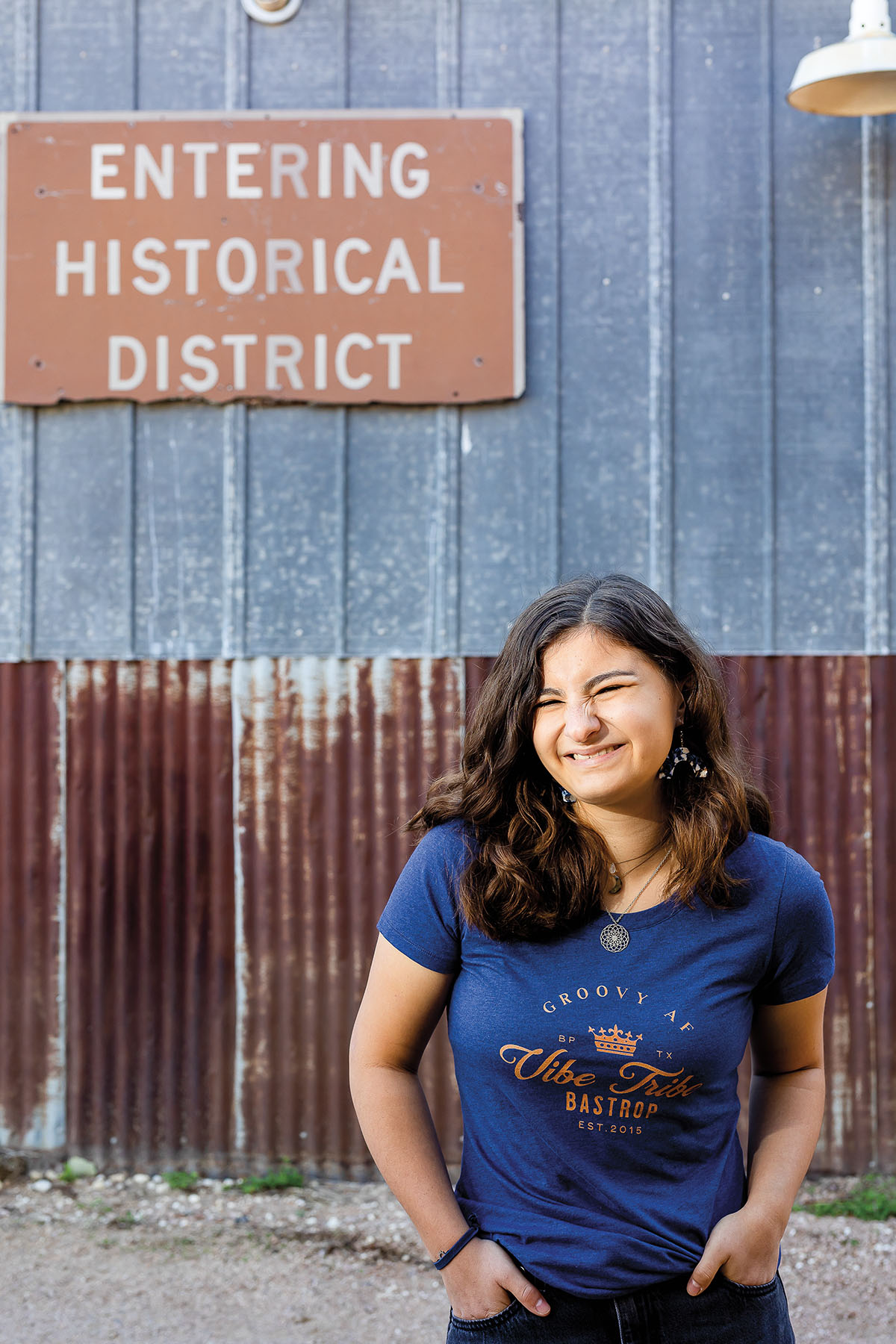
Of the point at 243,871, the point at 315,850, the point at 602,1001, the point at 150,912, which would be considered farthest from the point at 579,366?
the point at 602,1001

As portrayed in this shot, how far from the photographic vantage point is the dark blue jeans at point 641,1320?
149 cm

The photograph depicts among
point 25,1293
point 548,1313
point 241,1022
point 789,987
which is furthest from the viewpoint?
point 241,1022

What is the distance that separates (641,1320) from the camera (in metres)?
1.49

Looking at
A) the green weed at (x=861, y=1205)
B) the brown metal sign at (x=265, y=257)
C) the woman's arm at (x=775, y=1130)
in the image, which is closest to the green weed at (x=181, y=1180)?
the green weed at (x=861, y=1205)

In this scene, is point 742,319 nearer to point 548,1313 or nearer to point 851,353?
point 851,353

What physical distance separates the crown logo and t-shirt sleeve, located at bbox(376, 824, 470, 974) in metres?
0.25

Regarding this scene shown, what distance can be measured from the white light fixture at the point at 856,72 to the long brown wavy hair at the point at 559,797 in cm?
312

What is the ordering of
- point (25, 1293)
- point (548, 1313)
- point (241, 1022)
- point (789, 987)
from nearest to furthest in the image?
point (548, 1313)
point (789, 987)
point (25, 1293)
point (241, 1022)

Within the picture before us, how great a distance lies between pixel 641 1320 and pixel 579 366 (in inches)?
140

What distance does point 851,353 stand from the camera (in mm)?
4254

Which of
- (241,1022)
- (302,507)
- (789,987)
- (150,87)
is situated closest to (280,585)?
(302,507)

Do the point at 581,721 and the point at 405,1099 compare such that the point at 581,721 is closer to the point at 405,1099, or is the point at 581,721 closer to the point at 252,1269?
the point at 405,1099

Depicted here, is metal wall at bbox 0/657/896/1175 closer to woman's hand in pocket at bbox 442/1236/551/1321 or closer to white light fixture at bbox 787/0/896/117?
white light fixture at bbox 787/0/896/117

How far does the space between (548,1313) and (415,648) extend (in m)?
2.94
